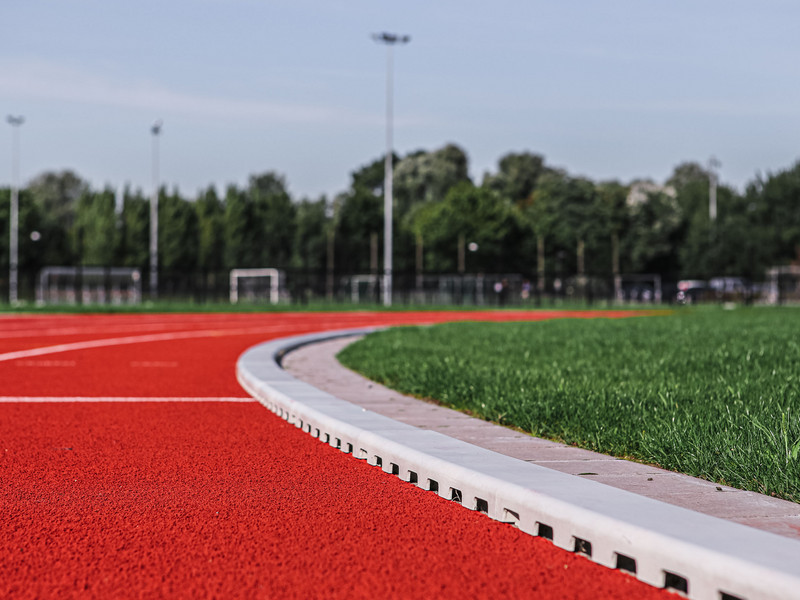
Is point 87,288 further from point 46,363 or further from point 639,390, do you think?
point 639,390

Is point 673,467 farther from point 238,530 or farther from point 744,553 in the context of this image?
point 238,530

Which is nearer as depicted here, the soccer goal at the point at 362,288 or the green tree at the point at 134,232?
the soccer goal at the point at 362,288

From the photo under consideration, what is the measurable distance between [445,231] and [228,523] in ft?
247

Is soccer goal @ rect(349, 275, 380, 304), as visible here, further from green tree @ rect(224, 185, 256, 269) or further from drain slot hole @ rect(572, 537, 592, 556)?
drain slot hole @ rect(572, 537, 592, 556)

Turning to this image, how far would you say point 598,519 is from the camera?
144 inches

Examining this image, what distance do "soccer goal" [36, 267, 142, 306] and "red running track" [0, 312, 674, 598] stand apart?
1494 inches

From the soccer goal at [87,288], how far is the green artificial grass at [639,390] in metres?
33.4

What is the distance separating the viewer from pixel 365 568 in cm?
350

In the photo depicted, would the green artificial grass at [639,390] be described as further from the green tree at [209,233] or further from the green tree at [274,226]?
the green tree at [274,226]

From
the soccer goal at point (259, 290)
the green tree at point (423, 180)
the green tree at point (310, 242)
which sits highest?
Result: the green tree at point (423, 180)

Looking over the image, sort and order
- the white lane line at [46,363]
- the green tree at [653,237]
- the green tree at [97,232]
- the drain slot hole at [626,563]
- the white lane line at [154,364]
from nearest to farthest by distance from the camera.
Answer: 1. the drain slot hole at [626,563]
2. the white lane line at [154,364]
3. the white lane line at [46,363]
4. the green tree at [97,232]
5. the green tree at [653,237]

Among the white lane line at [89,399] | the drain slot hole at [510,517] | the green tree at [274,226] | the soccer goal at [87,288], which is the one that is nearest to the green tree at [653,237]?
the green tree at [274,226]

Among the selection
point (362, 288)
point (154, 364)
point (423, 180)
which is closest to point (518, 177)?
point (423, 180)

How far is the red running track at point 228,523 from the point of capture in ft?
10.9
